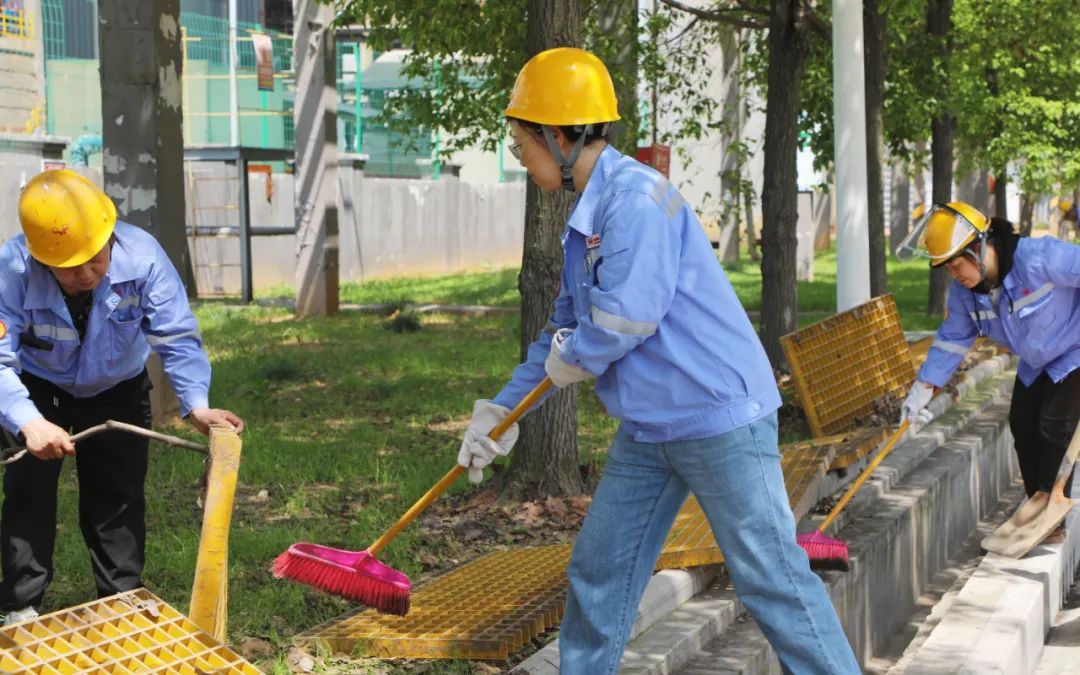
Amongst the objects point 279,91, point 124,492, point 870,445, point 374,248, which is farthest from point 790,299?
point 279,91

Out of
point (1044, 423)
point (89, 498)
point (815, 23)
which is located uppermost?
point (815, 23)

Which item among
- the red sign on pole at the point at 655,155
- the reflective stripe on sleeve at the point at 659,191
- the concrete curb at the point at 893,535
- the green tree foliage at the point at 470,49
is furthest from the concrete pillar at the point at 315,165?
Answer: the reflective stripe on sleeve at the point at 659,191

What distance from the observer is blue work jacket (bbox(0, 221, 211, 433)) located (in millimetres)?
4383

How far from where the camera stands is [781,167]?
10938mm

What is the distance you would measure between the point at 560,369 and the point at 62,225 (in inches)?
60.5

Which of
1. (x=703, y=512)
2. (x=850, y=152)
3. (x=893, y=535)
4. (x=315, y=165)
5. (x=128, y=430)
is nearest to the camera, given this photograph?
(x=128, y=430)

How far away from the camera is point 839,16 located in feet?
31.5

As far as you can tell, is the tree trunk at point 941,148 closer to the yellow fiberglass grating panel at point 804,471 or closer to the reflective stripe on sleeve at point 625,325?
the yellow fiberglass grating panel at point 804,471

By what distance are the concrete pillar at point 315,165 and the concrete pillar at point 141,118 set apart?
7.17 m

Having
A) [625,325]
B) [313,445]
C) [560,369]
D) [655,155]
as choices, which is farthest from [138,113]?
[625,325]

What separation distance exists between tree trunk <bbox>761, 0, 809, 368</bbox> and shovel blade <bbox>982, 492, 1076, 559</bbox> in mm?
4106

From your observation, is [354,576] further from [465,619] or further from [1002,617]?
[1002,617]

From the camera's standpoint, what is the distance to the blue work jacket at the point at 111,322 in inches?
173

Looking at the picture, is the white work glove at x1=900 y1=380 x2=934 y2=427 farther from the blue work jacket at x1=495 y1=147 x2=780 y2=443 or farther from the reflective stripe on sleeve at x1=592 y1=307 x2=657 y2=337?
the reflective stripe on sleeve at x1=592 y1=307 x2=657 y2=337
